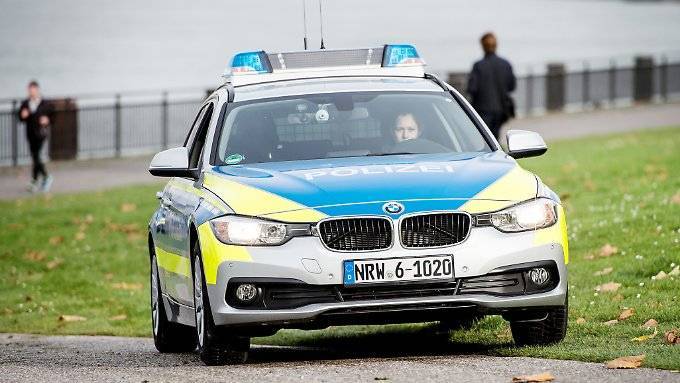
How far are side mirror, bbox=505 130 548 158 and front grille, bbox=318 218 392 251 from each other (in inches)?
59.5

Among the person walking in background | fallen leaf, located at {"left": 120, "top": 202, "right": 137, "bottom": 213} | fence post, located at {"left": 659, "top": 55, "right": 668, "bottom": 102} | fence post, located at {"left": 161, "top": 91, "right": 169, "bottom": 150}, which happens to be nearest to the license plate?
fallen leaf, located at {"left": 120, "top": 202, "right": 137, "bottom": 213}

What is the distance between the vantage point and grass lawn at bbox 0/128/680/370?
1073 centimetres

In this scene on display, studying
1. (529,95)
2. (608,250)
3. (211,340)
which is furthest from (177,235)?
(529,95)

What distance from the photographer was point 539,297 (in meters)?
9.20

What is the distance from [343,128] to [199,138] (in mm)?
1206

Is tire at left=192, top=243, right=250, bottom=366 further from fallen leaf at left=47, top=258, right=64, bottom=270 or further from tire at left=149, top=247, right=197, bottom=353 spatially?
fallen leaf at left=47, top=258, right=64, bottom=270

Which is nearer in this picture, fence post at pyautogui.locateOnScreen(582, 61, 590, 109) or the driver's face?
the driver's face

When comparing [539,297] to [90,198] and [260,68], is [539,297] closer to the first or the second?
[260,68]

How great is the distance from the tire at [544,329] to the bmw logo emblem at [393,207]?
1.15 meters

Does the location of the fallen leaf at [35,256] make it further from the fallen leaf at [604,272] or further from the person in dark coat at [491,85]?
the fallen leaf at [604,272]

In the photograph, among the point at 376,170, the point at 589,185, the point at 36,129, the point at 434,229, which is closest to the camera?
the point at 434,229

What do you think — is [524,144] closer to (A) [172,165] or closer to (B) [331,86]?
(B) [331,86]

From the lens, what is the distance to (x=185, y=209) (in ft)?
32.7

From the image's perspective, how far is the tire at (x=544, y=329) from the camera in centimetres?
954
